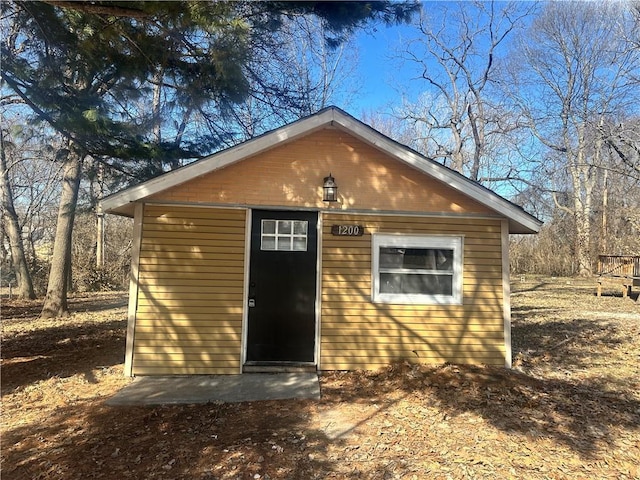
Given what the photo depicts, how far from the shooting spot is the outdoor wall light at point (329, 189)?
6.04 m

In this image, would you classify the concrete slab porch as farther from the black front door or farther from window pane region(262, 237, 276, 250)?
window pane region(262, 237, 276, 250)

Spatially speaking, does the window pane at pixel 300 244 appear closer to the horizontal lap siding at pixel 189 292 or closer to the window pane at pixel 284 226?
the window pane at pixel 284 226

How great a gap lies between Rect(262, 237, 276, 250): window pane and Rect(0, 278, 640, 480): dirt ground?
211cm

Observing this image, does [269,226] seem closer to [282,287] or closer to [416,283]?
[282,287]

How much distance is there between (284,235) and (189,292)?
163cm

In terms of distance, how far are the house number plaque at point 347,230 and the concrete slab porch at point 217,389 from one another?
6.95 feet

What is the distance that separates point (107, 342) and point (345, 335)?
202 inches

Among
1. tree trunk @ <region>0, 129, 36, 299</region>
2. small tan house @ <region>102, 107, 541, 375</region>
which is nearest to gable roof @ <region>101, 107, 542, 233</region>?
small tan house @ <region>102, 107, 541, 375</region>

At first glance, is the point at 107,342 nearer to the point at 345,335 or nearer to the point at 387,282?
the point at 345,335

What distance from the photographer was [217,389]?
525cm

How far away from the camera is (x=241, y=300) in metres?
5.94

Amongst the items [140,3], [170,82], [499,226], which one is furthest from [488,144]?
[140,3]

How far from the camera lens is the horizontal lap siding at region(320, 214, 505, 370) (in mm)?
6066

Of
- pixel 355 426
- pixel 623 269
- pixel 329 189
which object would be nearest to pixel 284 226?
pixel 329 189
